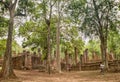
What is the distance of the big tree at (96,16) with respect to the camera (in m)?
26.8

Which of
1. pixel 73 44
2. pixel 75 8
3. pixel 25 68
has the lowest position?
pixel 25 68

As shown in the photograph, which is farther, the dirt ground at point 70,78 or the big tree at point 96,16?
the big tree at point 96,16

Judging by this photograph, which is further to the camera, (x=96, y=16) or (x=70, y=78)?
(x=96, y=16)

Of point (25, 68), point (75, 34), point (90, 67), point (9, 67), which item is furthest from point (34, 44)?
point (9, 67)

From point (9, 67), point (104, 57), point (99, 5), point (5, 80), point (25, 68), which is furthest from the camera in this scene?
point (25, 68)

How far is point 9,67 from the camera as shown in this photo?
16.9 m

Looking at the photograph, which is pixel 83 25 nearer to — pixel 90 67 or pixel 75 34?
pixel 75 34

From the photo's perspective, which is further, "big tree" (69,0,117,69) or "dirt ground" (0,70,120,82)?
"big tree" (69,0,117,69)

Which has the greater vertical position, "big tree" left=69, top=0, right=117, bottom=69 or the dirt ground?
"big tree" left=69, top=0, right=117, bottom=69

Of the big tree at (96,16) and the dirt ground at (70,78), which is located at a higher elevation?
the big tree at (96,16)

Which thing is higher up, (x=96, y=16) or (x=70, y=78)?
(x=96, y=16)

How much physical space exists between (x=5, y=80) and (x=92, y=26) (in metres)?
16.1

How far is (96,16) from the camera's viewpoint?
27000 millimetres

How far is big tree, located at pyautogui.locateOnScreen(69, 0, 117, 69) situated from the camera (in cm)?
2680
